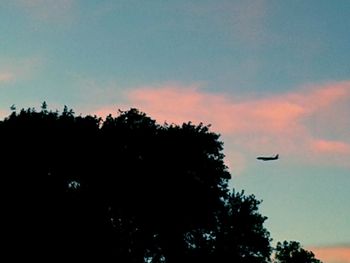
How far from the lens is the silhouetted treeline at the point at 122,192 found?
1732 inches

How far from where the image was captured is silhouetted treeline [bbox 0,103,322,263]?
144ft

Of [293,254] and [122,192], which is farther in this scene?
[293,254]

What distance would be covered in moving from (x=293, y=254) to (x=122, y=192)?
90.2 meters

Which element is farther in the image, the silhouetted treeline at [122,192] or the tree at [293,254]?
the tree at [293,254]

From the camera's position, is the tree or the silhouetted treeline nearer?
the silhouetted treeline

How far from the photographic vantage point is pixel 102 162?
50.5 m

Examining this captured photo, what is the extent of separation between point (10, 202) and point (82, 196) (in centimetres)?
707

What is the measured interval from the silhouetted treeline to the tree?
76703mm

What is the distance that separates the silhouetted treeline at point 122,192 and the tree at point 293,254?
3020 inches

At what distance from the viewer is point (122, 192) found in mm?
50406

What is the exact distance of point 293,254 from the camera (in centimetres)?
12825

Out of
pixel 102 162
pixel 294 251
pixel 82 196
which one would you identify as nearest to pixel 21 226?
pixel 82 196

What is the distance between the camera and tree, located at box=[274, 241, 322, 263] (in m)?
127

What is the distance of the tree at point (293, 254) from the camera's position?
127 m
